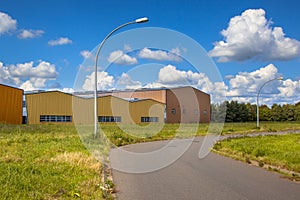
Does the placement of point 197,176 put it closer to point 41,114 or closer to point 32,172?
point 32,172

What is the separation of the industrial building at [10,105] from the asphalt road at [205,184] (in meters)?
39.6

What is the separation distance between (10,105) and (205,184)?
44.2 metres

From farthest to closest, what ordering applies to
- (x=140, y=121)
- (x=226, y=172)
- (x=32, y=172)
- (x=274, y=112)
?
(x=274, y=112) < (x=140, y=121) < (x=226, y=172) < (x=32, y=172)

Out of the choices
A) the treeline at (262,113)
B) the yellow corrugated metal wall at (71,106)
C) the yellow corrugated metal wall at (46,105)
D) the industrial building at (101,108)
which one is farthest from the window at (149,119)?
the treeline at (262,113)

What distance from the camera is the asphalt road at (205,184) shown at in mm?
7535

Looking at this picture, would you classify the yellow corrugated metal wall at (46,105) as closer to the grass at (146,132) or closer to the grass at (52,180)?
the grass at (146,132)

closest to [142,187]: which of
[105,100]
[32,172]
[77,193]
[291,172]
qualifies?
[77,193]

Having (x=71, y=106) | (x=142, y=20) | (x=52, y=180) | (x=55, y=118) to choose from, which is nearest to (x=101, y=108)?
(x=71, y=106)

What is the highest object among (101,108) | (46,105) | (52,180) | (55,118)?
(46,105)

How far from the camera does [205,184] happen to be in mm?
8812

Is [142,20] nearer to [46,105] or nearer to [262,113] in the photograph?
[46,105]

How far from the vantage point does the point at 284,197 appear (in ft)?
24.4

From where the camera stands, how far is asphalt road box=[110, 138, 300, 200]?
7535 millimetres

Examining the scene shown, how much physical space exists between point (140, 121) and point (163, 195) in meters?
54.6
